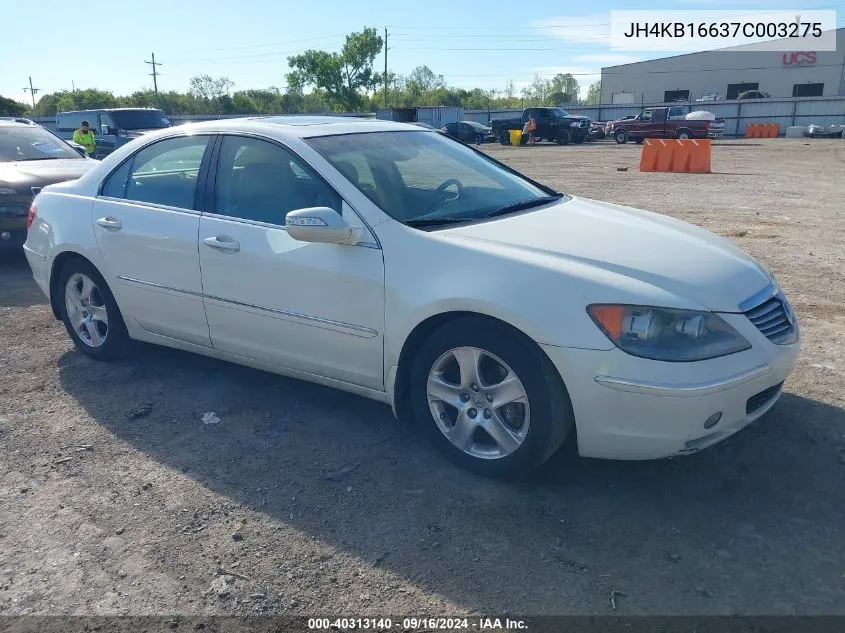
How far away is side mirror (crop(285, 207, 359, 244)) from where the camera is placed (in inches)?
134

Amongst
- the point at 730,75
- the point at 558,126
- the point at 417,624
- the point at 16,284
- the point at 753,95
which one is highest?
the point at 730,75

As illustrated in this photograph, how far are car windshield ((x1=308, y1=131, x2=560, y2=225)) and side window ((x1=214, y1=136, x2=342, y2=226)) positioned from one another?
0.16 metres

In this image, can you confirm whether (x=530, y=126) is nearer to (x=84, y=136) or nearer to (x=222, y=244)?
(x=84, y=136)

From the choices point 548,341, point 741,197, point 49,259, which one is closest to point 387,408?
point 548,341

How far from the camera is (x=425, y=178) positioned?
4.11m

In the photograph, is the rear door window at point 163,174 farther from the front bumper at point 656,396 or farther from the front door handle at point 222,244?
the front bumper at point 656,396

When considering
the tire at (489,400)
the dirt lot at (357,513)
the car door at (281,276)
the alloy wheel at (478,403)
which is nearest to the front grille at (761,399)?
the dirt lot at (357,513)

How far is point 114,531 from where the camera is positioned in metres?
3.01

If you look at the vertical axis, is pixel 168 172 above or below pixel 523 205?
above

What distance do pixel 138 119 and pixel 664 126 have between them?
2487 centimetres

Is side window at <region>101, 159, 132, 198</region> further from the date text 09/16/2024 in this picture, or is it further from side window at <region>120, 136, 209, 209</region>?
the date text 09/16/2024

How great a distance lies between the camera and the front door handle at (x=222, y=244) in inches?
153

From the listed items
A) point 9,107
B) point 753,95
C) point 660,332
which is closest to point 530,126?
point 753,95

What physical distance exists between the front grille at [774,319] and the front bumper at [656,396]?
0.28 feet
